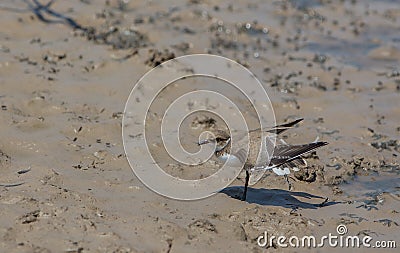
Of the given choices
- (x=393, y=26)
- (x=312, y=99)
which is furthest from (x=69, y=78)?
(x=393, y=26)

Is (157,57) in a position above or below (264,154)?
above

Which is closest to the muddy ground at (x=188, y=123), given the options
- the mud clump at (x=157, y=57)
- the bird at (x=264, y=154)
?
the mud clump at (x=157, y=57)

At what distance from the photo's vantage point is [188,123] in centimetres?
625

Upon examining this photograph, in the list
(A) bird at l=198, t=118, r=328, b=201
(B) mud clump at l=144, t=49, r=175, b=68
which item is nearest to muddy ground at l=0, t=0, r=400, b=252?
(B) mud clump at l=144, t=49, r=175, b=68

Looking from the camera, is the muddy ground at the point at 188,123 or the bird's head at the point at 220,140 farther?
the bird's head at the point at 220,140

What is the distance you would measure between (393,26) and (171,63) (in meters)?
3.72

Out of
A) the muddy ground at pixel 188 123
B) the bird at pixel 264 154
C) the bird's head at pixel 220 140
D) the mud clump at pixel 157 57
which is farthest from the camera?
the mud clump at pixel 157 57

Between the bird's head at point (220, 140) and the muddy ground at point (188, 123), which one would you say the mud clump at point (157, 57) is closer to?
the muddy ground at point (188, 123)

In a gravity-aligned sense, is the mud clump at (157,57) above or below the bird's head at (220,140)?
above

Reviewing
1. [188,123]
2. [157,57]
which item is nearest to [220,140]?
[188,123]

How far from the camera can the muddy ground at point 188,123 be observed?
14.6 feet

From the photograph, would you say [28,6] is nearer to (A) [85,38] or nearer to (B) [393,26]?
(A) [85,38]

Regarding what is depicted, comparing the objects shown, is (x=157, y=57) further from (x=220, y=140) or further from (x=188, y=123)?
(x=220, y=140)

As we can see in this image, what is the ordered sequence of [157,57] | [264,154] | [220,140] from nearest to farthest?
[264,154], [220,140], [157,57]
